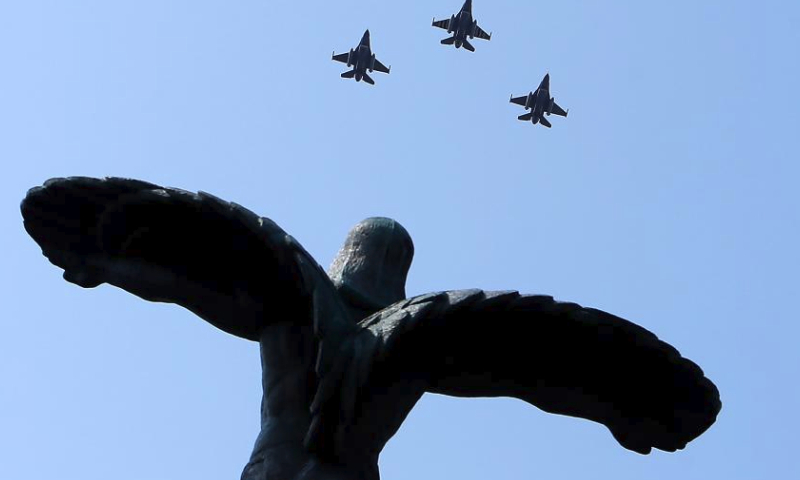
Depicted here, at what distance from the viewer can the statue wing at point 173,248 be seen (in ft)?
15.1

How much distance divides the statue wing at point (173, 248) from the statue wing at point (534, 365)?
0.29 metres

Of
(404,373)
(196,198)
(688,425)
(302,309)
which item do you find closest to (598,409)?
(688,425)

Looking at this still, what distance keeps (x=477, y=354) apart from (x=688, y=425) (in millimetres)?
742

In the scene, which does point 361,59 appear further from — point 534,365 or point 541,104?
point 534,365

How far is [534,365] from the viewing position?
4.81 m

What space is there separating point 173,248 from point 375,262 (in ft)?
2.26

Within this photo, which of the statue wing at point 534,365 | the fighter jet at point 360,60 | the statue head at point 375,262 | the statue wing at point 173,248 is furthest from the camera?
the fighter jet at point 360,60

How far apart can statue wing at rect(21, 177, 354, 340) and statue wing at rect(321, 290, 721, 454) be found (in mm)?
295

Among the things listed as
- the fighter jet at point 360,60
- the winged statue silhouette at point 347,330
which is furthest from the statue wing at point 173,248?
the fighter jet at point 360,60

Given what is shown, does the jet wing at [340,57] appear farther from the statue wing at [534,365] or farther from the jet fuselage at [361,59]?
the statue wing at [534,365]

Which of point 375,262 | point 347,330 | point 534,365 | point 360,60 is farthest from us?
point 360,60

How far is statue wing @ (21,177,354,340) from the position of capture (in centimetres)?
461

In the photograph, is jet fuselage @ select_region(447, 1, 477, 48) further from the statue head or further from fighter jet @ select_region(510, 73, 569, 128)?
the statue head

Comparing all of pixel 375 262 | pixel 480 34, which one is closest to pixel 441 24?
pixel 480 34
